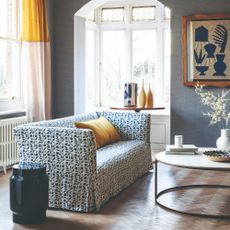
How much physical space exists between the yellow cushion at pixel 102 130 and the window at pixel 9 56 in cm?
125

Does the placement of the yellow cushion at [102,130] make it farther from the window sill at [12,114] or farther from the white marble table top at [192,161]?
the window sill at [12,114]

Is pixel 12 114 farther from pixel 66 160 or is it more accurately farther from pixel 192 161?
pixel 192 161

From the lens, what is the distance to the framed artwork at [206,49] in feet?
19.8

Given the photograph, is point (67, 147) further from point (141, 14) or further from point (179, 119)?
point (141, 14)

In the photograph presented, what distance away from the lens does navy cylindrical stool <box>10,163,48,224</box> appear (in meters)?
3.61

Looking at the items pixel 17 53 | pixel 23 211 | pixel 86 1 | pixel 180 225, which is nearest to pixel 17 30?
pixel 17 53

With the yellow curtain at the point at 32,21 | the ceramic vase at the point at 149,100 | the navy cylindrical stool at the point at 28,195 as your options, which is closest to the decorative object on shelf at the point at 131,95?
the ceramic vase at the point at 149,100

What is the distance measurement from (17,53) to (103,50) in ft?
7.61

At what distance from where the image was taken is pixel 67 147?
156 inches

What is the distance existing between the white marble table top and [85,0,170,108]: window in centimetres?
340

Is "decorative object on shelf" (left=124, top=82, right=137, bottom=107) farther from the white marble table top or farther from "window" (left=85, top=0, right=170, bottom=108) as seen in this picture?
the white marble table top

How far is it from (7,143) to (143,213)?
2.26 m

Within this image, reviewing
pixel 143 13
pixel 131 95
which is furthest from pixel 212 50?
pixel 143 13

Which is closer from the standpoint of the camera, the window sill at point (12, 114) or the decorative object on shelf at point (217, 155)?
the decorative object on shelf at point (217, 155)
